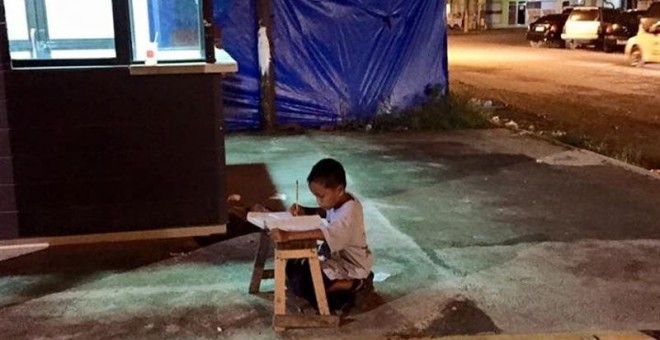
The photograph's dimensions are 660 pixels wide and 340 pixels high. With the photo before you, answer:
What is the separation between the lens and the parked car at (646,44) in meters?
21.1

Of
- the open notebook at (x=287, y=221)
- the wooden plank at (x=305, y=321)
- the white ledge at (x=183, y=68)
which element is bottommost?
the wooden plank at (x=305, y=321)

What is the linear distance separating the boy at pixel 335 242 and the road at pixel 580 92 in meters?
6.23

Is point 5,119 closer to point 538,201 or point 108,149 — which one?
point 108,149

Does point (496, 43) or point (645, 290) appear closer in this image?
point (645, 290)

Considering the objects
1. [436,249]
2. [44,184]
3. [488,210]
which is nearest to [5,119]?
[44,184]

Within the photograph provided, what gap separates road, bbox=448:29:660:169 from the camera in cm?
1174

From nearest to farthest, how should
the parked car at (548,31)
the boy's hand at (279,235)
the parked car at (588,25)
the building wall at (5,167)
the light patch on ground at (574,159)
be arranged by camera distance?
the boy's hand at (279,235) < the building wall at (5,167) < the light patch on ground at (574,159) < the parked car at (588,25) < the parked car at (548,31)

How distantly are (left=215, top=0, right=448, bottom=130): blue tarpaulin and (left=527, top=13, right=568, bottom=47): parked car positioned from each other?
1950 centimetres

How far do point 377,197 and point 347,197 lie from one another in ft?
10.6

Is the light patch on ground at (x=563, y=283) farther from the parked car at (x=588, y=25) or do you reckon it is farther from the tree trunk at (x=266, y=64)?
the parked car at (x=588, y=25)

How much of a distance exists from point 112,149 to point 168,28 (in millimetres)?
1063

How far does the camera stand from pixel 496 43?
35.3 meters

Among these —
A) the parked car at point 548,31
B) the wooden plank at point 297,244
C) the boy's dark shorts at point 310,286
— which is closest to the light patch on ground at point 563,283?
the boy's dark shorts at point 310,286

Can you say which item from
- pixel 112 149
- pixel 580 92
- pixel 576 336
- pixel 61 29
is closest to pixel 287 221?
pixel 576 336
